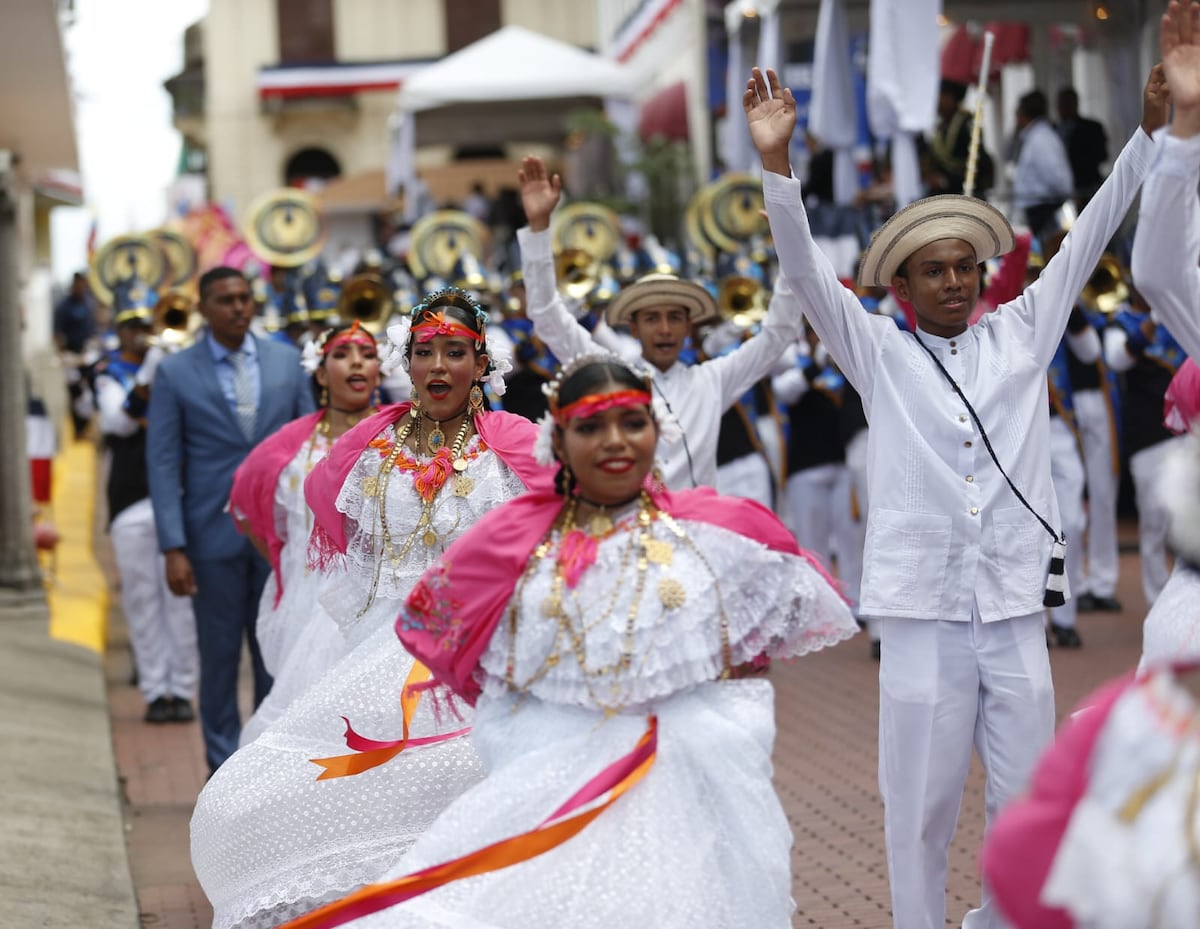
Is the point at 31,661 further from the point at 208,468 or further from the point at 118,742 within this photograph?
the point at 208,468

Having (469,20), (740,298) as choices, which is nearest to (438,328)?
(740,298)

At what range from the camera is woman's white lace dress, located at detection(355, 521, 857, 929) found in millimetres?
4523

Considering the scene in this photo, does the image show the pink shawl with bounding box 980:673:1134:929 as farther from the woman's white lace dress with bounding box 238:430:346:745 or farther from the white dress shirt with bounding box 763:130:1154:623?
the woman's white lace dress with bounding box 238:430:346:745

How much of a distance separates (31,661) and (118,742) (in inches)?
51.3

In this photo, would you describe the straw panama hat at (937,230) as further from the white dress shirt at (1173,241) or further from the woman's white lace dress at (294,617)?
the woman's white lace dress at (294,617)

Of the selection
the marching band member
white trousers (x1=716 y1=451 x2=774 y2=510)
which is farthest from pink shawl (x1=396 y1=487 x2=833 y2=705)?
white trousers (x1=716 y1=451 x2=774 y2=510)

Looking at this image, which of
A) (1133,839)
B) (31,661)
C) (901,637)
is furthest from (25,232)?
(1133,839)

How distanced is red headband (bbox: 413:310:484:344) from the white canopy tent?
811 inches

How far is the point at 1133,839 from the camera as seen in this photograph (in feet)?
9.48

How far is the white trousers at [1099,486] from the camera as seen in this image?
13.4 meters

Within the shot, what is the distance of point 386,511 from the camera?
6652 mm

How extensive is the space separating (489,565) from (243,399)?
4.51m

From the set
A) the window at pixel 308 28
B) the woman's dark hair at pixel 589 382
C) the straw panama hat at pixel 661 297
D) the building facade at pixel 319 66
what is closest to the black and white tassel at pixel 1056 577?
the woman's dark hair at pixel 589 382

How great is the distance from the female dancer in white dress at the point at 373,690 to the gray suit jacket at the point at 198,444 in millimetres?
2019
